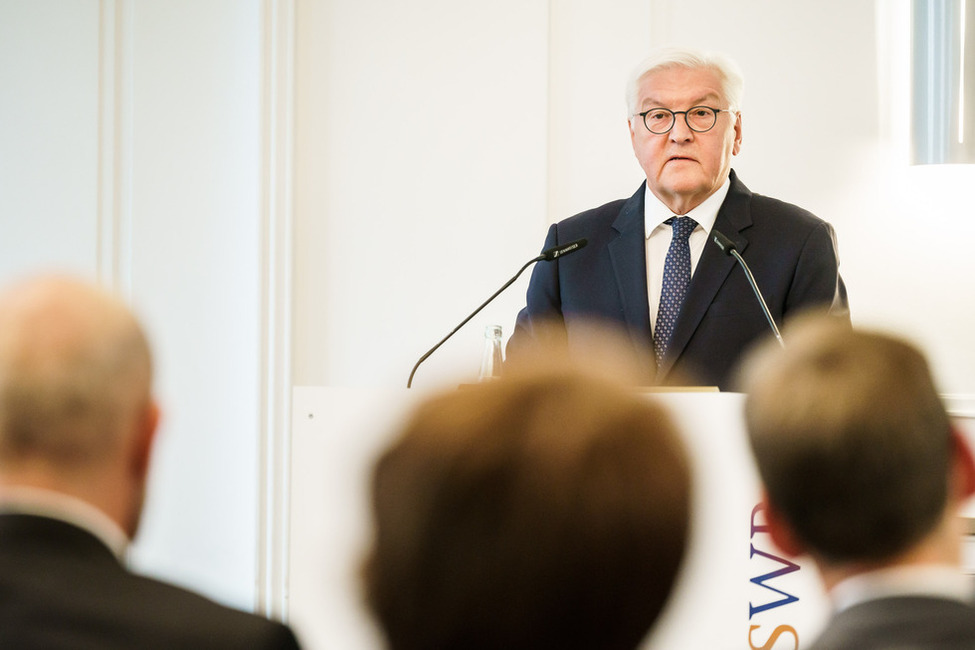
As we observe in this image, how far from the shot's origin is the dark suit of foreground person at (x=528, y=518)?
0.82 metres

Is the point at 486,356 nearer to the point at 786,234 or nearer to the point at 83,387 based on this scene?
the point at 786,234

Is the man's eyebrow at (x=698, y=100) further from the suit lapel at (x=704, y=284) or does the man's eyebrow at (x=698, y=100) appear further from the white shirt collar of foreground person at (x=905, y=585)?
the white shirt collar of foreground person at (x=905, y=585)

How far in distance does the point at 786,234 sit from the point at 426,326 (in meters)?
1.75

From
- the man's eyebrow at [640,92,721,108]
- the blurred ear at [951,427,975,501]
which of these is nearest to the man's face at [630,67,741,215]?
the man's eyebrow at [640,92,721,108]

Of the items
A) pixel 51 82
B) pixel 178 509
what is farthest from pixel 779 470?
pixel 51 82

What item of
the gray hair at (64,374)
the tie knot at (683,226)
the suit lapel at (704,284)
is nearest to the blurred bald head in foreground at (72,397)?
the gray hair at (64,374)

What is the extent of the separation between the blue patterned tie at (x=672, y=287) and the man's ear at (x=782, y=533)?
6.29 ft

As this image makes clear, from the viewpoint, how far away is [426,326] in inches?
176

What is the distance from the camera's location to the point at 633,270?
10.4 feet

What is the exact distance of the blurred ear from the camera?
1.04 metres

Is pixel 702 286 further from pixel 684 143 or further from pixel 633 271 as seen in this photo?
pixel 684 143

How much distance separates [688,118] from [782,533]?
2510mm

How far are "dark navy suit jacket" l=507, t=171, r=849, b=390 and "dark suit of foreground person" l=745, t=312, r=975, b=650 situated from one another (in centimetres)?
179

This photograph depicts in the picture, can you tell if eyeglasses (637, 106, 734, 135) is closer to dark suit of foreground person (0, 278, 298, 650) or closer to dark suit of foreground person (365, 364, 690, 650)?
dark suit of foreground person (0, 278, 298, 650)
